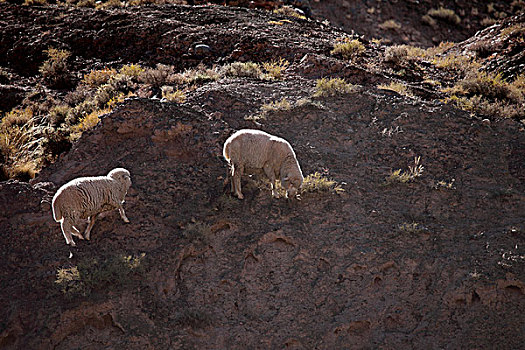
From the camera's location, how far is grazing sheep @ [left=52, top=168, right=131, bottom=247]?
6332 millimetres

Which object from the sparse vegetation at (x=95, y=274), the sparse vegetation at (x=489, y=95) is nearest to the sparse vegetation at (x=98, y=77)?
the sparse vegetation at (x=95, y=274)

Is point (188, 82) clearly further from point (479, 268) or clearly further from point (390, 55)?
point (479, 268)

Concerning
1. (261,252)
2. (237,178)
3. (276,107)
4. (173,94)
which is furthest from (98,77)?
(261,252)

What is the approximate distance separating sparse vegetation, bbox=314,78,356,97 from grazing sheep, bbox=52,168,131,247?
5.91 metres

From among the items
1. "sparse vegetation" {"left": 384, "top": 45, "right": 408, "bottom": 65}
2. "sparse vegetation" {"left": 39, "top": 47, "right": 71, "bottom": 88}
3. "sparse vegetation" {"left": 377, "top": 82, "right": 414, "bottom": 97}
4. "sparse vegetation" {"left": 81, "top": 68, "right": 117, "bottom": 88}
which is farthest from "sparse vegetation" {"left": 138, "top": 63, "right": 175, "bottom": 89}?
"sparse vegetation" {"left": 384, "top": 45, "right": 408, "bottom": 65}

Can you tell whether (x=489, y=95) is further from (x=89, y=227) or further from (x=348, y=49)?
(x=89, y=227)

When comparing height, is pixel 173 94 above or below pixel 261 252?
above

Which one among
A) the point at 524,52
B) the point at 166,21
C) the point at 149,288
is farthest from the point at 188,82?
the point at 524,52

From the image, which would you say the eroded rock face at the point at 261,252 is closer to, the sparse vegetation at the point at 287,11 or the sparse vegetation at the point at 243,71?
the sparse vegetation at the point at 243,71

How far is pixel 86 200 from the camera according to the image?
254 inches

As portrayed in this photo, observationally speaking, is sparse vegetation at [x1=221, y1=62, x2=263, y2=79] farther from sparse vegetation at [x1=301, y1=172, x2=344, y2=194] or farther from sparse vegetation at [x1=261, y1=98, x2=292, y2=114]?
sparse vegetation at [x1=301, y1=172, x2=344, y2=194]

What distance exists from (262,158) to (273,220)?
105 centimetres

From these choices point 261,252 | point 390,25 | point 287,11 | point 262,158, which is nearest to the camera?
point 261,252

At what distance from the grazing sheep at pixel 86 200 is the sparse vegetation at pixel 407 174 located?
4783 millimetres
